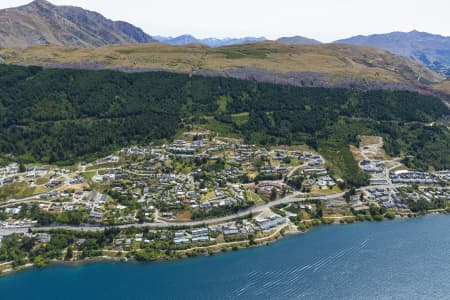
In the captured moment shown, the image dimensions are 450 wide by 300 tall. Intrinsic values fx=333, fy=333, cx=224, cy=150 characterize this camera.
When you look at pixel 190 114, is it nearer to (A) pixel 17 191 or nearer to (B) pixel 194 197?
(B) pixel 194 197

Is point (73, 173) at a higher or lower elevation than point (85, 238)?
higher

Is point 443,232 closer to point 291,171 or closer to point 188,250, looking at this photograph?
point 291,171

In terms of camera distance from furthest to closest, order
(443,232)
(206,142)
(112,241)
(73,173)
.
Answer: (206,142) → (73,173) → (443,232) → (112,241)

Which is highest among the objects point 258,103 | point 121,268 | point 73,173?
point 258,103

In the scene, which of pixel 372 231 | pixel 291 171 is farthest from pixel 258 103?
pixel 372 231

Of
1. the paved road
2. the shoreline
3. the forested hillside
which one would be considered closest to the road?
the paved road

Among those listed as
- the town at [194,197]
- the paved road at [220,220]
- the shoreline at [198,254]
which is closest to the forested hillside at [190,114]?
the town at [194,197]

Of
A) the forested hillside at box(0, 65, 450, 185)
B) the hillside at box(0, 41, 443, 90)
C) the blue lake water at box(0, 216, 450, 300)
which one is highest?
the hillside at box(0, 41, 443, 90)

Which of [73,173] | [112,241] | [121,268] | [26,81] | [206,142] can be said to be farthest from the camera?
[26,81]

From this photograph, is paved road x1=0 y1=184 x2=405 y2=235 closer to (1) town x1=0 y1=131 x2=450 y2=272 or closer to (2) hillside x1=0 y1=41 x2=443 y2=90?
(1) town x1=0 y1=131 x2=450 y2=272
